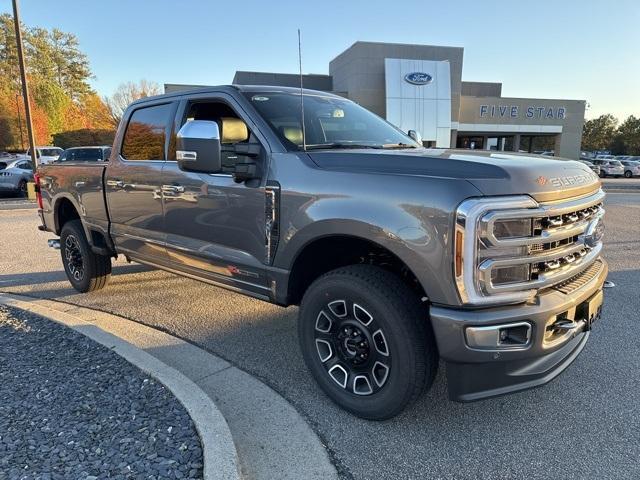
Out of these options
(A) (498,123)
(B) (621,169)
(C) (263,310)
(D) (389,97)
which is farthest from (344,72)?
(C) (263,310)

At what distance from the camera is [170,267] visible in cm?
432

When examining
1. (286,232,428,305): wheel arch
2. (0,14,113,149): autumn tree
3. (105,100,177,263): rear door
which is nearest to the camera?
(286,232,428,305): wheel arch

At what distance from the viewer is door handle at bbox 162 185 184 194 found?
384 cm

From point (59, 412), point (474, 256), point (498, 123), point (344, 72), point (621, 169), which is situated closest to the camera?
point (474, 256)

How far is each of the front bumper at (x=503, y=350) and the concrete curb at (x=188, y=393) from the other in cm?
122

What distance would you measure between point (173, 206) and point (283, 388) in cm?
177

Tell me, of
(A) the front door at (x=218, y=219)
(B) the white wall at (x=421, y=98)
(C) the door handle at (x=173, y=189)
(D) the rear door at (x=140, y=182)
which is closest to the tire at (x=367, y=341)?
(A) the front door at (x=218, y=219)

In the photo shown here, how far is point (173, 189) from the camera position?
12.9ft

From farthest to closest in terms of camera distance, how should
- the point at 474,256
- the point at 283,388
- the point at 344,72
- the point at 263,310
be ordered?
1. the point at 344,72
2. the point at 263,310
3. the point at 283,388
4. the point at 474,256

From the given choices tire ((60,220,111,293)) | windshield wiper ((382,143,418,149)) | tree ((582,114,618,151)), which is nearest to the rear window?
tire ((60,220,111,293))

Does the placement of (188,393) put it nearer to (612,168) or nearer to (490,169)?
(490,169)

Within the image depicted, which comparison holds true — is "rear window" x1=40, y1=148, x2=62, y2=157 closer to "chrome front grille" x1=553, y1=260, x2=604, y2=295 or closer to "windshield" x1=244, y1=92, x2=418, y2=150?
"windshield" x1=244, y1=92, x2=418, y2=150

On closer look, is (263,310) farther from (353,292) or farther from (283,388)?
(353,292)

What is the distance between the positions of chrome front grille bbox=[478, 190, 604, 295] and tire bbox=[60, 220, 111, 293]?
15.0 feet
